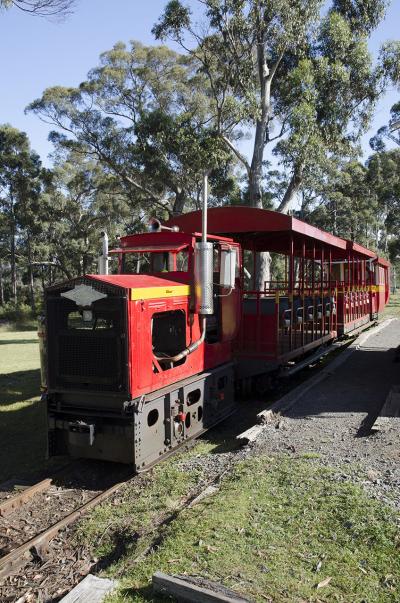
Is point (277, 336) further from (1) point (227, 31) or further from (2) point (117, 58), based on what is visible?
(2) point (117, 58)

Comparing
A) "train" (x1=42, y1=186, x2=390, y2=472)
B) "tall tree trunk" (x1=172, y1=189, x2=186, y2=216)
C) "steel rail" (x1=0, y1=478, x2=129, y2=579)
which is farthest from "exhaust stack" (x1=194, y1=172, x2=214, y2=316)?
"tall tree trunk" (x1=172, y1=189, x2=186, y2=216)

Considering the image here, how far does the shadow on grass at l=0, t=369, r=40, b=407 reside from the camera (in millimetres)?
9758

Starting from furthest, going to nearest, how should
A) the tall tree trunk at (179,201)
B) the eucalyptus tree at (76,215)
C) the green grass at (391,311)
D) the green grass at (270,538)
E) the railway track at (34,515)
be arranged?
the eucalyptus tree at (76,215) < the green grass at (391,311) < the tall tree trunk at (179,201) < the railway track at (34,515) < the green grass at (270,538)

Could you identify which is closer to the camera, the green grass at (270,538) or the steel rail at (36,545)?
the green grass at (270,538)

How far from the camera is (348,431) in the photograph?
627 centimetres

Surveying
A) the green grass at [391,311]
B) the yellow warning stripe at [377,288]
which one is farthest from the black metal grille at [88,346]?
the green grass at [391,311]

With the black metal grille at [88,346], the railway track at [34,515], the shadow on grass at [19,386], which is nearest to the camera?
the railway track at [34,515]

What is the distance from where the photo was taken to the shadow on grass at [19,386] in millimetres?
9758

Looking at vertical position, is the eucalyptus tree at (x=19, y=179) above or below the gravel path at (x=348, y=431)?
above

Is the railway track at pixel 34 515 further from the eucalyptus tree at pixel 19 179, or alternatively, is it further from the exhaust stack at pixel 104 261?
the eucalyptus tree at pixel 19 179

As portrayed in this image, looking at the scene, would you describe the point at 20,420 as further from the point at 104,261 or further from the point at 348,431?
the point at 348,431

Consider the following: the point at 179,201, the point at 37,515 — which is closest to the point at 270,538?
the point at 37,515

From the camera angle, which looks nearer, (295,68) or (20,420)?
(20,420)

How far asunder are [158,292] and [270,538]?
2.96 meters
